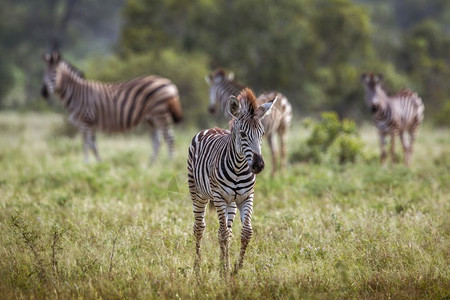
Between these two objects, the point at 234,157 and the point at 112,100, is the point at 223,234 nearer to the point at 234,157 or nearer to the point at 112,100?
the point at 234,157

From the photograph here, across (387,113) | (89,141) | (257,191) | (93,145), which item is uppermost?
(387,113)

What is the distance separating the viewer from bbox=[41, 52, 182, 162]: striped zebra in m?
14.3

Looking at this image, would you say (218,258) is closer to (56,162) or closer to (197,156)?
(197,156)

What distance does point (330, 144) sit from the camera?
45.3 ft

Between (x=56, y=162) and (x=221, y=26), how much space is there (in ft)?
45.6

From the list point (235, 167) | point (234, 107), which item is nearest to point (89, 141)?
point (234, 107)

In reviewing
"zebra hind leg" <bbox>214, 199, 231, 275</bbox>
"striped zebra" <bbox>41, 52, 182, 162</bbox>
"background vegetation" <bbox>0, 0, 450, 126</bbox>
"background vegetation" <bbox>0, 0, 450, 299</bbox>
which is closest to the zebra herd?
"striped zebra" <bbox>41, 52, 182, 162</bbox>

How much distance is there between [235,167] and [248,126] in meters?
0.48

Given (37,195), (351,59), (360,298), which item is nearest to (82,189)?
(37,195)

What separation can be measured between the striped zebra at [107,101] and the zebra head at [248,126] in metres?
8.96

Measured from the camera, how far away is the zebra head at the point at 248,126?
5.41m

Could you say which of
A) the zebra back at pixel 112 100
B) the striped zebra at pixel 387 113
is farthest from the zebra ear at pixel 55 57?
the striped zebra at pixel 387 113

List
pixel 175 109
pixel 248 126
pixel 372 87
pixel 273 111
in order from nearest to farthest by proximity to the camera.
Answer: pixel 248 126 < pixel 273 111 < pixel 372 87 < pixel 175 109

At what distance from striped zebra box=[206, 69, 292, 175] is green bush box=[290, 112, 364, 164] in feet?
2.89
